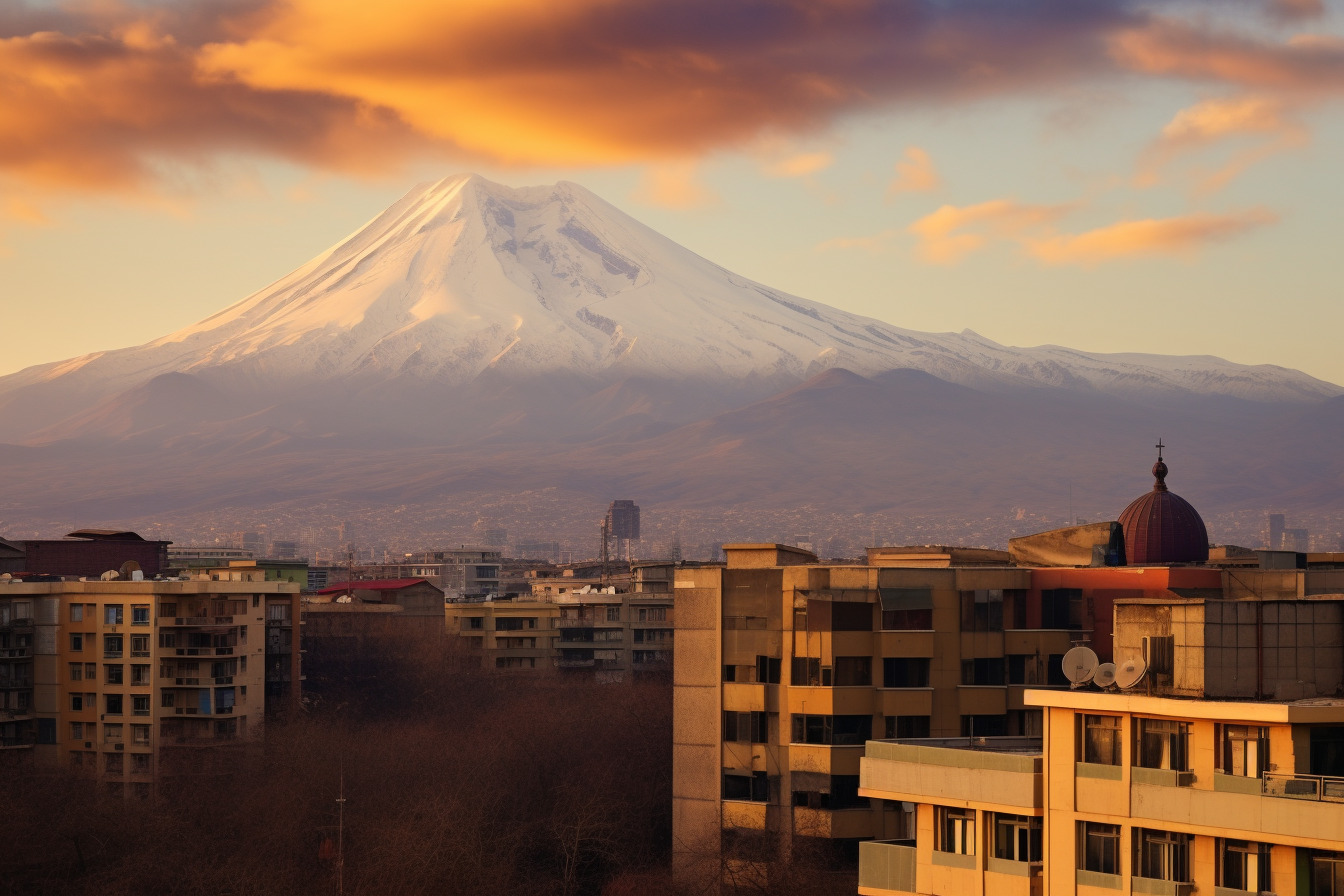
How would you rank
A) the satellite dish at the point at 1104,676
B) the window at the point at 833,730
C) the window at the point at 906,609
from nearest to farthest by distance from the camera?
the satellite dish at the point at 1104,676, the window at the point at 833,730, the window at the point at 906,609

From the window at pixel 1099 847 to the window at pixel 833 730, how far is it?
642 inches

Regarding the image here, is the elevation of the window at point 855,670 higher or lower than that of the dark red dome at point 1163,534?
lower

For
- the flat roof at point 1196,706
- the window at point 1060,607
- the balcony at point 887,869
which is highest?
the window at point 1060,607

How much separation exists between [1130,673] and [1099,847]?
7.23 feet

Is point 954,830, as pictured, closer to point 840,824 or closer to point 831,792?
point 840,824

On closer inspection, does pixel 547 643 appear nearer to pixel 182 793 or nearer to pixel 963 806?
pixel 182 793

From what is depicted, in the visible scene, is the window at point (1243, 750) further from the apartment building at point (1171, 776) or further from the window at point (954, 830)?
the window at point (954, 830)

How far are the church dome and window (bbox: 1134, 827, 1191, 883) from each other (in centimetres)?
4056

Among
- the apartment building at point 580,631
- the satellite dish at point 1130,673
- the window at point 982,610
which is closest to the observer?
the satellite dish at point 1130,673

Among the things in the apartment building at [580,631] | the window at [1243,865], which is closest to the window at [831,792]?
the window at [1243,865]

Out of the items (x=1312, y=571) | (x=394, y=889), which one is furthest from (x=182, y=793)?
(x=1312, y=571)

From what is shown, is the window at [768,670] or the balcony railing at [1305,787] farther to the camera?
the window at [768,670]

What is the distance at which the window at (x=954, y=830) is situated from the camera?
1086 inches

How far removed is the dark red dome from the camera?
65688mm
